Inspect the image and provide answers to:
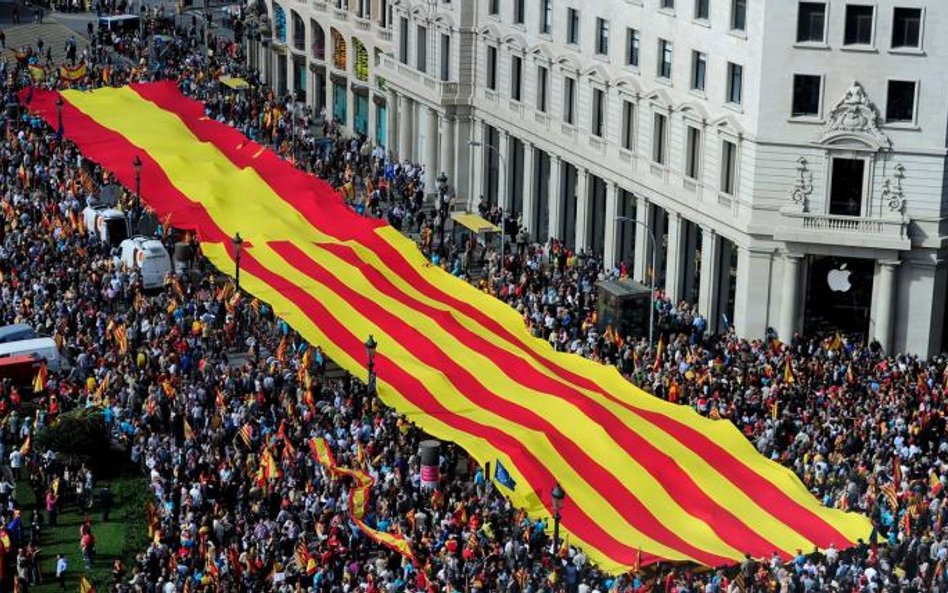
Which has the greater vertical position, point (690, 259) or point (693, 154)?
point (693, 154)

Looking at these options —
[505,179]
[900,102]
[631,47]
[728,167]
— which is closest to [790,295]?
[728,167]

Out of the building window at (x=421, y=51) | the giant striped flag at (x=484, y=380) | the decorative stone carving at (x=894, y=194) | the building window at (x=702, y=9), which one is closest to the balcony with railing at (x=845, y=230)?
the decorative stone carving at (x=894, y=194)

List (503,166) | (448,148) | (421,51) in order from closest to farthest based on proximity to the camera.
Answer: (503,166), (448,148), (421,51)

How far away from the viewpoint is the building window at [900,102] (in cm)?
7619

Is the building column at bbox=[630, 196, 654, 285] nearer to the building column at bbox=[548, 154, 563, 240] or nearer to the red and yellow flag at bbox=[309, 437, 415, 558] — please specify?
the building column at bbox=[548, 154, 563, 240]

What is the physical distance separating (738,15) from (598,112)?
1127 centimetres

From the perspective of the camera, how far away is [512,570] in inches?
2196

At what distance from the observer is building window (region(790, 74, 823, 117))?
7706 cm

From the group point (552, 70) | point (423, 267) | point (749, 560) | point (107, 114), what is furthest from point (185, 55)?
point (749, 560)

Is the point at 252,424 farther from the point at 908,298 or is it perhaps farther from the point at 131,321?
the point at 908,298

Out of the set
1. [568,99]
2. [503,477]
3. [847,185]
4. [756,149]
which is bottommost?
[503,477]

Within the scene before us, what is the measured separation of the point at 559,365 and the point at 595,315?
10.5 m

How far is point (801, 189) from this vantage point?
77812 millimetres

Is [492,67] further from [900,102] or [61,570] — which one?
[61,570]
